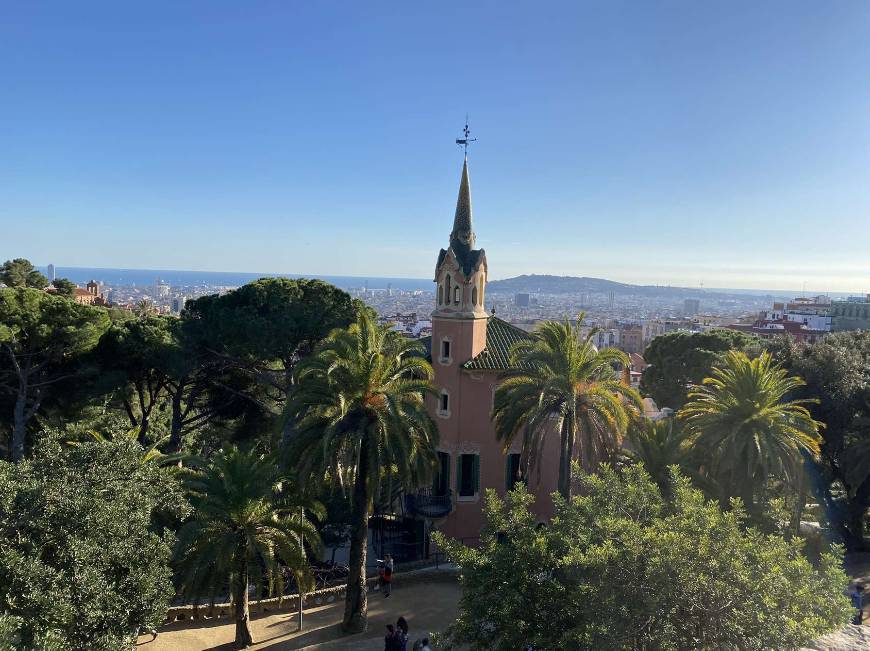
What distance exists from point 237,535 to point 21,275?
32033 millimetres

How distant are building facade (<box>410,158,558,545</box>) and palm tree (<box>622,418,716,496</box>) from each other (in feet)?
16.6

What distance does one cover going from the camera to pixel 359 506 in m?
16.6

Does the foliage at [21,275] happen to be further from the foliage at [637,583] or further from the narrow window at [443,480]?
the foliage at [637,583]

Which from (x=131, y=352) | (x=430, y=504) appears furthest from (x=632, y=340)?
(x=131, y=352)

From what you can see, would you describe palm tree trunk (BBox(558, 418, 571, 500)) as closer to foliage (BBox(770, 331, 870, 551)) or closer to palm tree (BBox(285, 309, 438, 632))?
palm tree (BBox(285, 309, 438, 632))

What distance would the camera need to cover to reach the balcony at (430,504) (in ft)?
78.7

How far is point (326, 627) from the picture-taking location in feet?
57.0

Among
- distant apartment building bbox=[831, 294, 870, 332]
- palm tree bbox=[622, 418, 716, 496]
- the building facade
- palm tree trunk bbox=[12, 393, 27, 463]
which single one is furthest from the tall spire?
distant apartment building bbox=[831, 294, 870, 332]

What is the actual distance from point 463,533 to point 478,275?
1097cm

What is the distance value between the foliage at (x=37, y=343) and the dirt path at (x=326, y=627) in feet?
49.7

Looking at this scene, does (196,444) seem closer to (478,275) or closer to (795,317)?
(478,275)

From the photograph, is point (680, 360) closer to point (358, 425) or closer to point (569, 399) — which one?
point (569, 399)

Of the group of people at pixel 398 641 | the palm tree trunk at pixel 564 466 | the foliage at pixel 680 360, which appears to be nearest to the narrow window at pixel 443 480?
the palm tree trunk at pixel 564 466

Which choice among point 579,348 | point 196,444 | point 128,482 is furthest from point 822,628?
point 196,444
